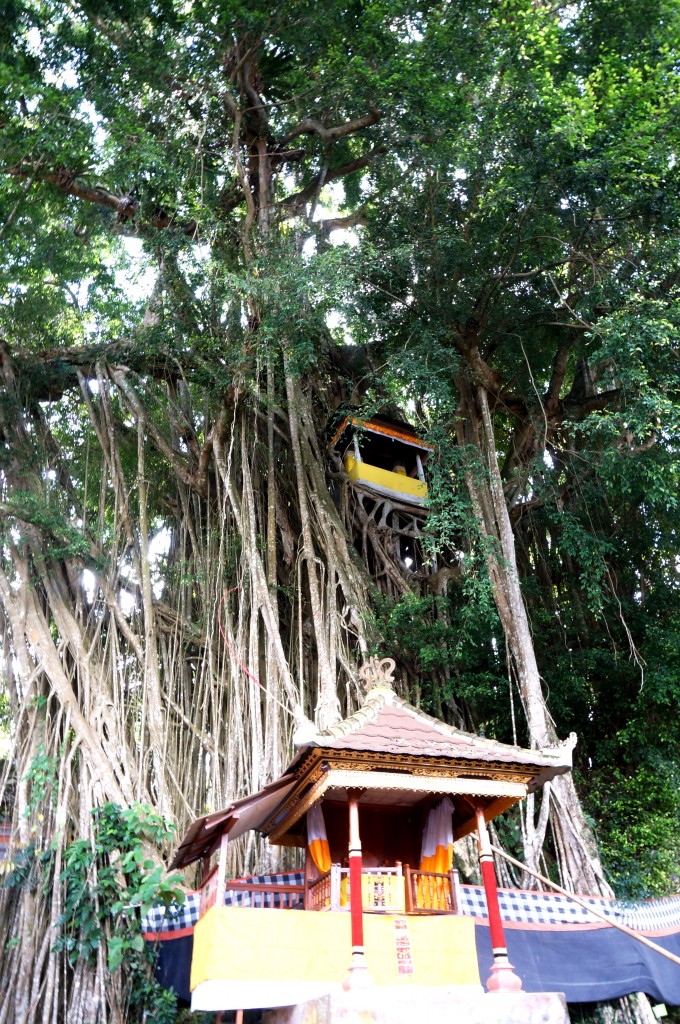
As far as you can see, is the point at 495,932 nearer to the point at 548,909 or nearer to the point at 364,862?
the point at 364,862

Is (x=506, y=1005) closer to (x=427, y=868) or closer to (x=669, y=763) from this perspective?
(x=427, y=868)

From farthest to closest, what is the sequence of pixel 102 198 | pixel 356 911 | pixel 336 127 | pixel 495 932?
pixel 102 198
pixel 336 127
pixel 495 932
pixel 356 911

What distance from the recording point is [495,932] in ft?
13.0

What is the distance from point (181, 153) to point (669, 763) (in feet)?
21.6

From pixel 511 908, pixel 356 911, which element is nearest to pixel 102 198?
pixel 356 911

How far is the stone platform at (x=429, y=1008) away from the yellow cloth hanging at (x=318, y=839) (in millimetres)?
750

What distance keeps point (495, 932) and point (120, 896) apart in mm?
2186

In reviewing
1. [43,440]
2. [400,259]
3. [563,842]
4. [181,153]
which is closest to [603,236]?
[400,259]

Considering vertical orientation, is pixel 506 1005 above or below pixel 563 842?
below

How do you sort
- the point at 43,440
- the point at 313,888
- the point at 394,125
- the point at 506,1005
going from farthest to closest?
the point at 43,440
the point at 394,125
the point at 313,888
the point at 506,1005

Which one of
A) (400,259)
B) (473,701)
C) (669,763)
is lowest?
(669,763)

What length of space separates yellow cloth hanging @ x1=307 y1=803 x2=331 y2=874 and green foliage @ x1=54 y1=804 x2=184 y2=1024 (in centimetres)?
78

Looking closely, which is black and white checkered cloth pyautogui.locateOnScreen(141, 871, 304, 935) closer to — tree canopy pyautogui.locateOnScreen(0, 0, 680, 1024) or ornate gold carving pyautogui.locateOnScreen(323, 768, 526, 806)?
tree canopy pyautogui.locateOnScreen(0, 0, 680, 1024)

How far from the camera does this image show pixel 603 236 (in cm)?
648
